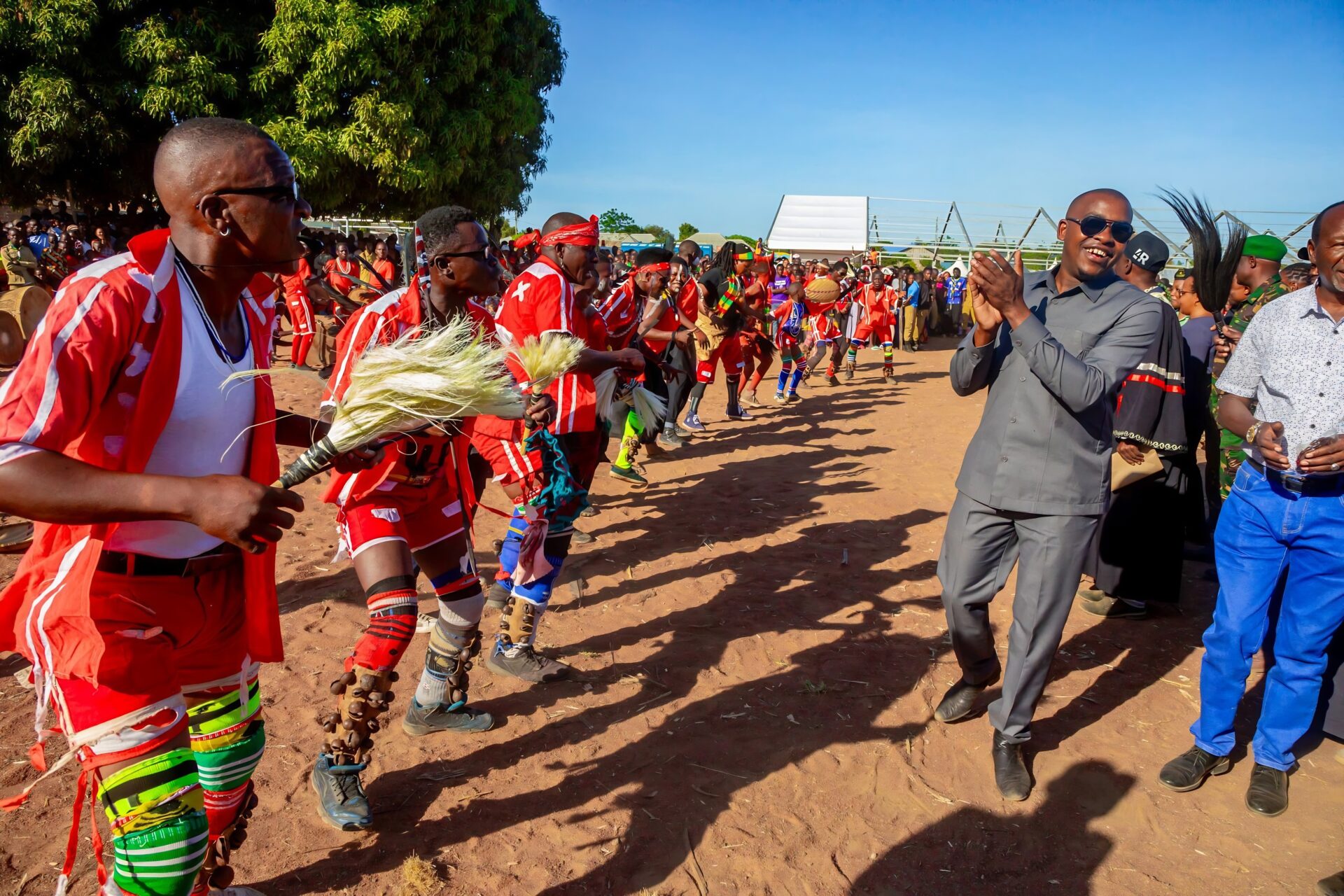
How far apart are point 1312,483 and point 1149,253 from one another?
3.29 meters

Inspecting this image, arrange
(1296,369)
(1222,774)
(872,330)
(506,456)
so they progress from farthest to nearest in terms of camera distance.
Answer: (872,330) → (506,456) → (1222,774) → (1296,369)

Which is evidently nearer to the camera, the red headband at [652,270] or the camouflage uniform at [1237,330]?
the camouflage uniform at [1237,330]

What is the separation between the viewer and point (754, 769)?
3.83 m

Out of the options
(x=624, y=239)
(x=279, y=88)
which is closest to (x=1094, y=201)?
(x=279, y=88)

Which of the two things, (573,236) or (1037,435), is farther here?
(573,236)

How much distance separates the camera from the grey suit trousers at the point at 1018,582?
3572 mm

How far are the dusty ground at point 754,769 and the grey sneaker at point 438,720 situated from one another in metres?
0.05

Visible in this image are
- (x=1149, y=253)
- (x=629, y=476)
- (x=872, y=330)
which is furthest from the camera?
(x=872, y=330)

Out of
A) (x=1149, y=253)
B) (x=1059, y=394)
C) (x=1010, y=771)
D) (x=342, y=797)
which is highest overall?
(x=1149, y=253)

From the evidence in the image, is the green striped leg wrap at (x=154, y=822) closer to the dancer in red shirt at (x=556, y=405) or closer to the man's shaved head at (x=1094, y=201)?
the dancer in red shirt at (x=556, y=405)

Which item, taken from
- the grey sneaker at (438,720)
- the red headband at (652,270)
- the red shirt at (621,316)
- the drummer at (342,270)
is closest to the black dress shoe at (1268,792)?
the grey sneaker at (438,720)

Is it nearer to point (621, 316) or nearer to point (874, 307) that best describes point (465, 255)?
point (621, 316)

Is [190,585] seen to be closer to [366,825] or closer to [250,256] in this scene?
[250,256]

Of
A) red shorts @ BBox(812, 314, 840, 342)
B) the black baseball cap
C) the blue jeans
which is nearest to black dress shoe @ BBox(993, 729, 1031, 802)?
the blue jeans
